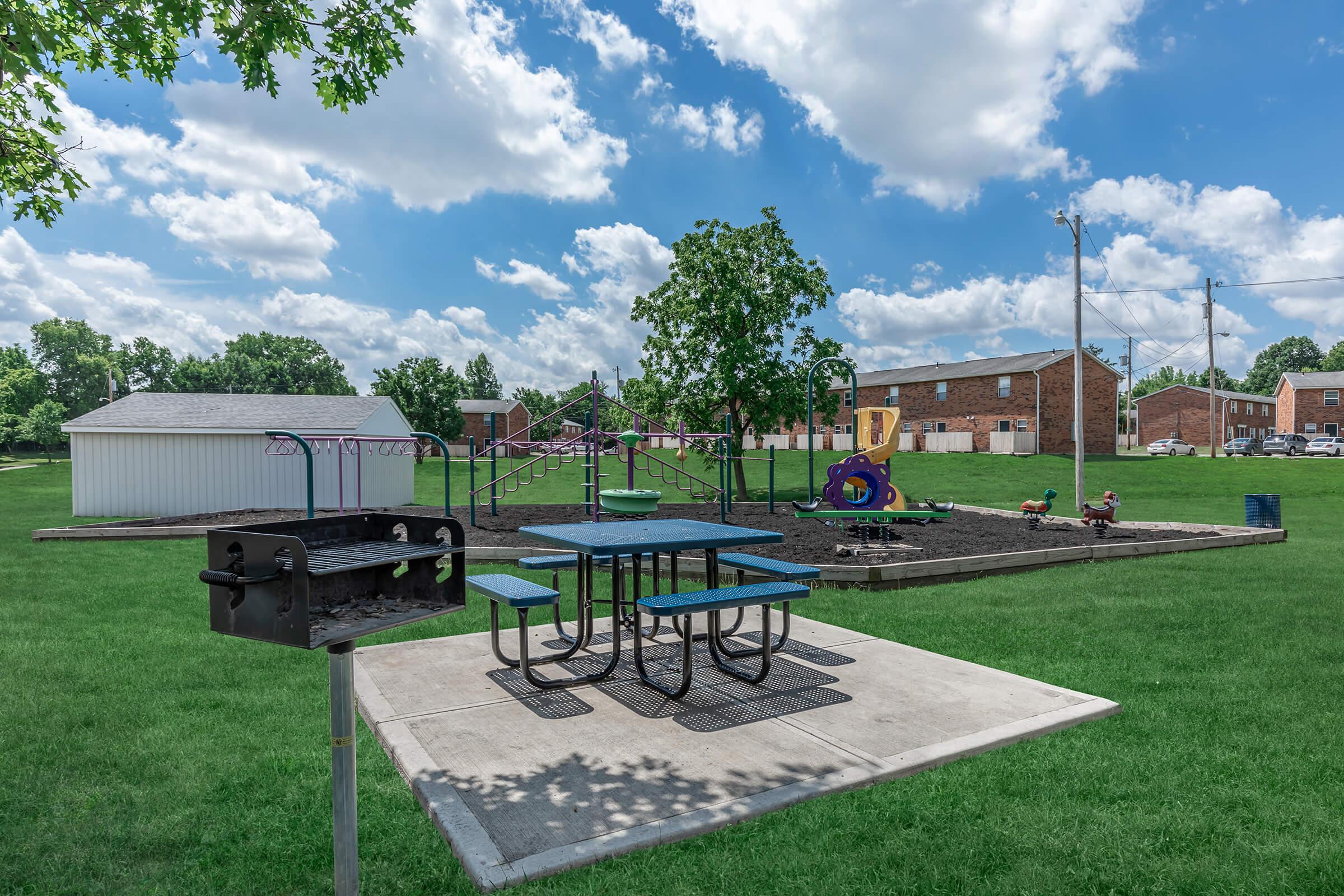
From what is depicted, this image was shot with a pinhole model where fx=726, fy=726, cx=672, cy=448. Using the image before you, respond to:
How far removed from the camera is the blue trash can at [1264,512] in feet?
45.9

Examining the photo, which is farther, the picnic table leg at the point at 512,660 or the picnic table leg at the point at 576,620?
the picnic table leg at the point at 576,620

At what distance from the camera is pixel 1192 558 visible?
1104cm

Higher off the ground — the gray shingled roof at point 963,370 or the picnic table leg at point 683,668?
the gray shingled roof at point 963,370

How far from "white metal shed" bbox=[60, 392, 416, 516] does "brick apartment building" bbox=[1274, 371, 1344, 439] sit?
68647mm

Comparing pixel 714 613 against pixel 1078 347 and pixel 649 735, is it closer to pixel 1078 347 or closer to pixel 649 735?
pixel 649 735

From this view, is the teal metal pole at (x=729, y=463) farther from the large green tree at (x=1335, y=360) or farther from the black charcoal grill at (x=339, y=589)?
the large green tree at (x=1335, y=360)

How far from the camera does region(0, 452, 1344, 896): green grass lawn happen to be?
295 cm

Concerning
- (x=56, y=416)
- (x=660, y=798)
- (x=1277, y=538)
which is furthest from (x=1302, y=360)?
(x=56, y=416)

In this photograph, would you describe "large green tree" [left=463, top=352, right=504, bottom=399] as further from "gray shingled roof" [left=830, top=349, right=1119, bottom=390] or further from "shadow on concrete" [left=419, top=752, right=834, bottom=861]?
"shadow on concrete" [left=419, top=752, right=834, bottom=861]

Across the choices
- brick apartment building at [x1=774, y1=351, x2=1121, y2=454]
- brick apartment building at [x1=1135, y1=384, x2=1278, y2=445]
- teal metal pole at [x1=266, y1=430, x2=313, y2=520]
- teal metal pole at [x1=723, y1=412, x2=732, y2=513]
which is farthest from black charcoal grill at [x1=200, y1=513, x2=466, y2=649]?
brick apartment building at [x1=1135, y1=384, x2=1278, y2=445]

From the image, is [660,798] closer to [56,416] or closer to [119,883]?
[119,883]

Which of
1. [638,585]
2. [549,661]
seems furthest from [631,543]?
[549,661]

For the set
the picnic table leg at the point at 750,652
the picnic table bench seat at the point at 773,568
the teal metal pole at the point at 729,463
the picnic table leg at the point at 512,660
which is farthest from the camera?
the teal metal pole at the point at 729,463

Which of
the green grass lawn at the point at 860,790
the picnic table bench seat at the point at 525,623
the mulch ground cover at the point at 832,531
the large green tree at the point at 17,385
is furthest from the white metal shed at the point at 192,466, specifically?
the large green tree at the point at 17,385
